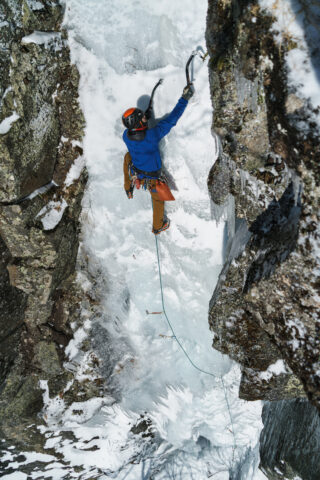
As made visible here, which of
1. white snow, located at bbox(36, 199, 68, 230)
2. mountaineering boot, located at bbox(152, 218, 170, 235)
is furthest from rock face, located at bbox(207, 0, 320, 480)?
white snow, located at bbox(36, 199, 68, 230)

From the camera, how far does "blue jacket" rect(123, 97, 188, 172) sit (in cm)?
365

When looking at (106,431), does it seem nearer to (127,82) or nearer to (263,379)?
(263,379)

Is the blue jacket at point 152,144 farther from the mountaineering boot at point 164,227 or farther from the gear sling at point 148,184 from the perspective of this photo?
the mountaineering boot at point 164,227

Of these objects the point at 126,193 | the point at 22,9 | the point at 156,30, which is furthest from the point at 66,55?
the point at 126,193

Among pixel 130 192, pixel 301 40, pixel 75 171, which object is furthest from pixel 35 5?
pixel 301 40

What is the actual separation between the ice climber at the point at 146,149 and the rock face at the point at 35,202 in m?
0.92

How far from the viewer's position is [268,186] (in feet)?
9.97

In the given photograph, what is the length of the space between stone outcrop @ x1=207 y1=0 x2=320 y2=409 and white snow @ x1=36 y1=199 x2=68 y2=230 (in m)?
2.46

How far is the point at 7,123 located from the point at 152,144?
5.68 feet

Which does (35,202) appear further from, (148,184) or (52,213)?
(148,184)

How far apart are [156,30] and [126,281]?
328cm

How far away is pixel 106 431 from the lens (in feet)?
18.2

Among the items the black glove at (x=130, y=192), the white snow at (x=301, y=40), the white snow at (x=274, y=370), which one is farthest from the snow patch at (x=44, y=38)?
the white snow at (x=274, y=370)

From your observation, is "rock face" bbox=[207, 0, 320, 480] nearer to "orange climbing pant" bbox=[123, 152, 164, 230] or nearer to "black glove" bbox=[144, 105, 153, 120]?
"orange climbing pant" bbox=[123, 152, 164, 230]
